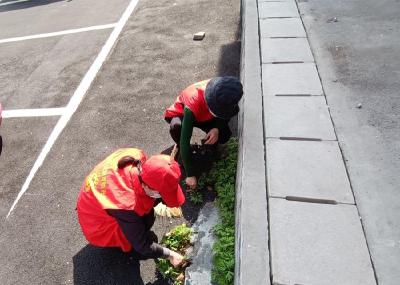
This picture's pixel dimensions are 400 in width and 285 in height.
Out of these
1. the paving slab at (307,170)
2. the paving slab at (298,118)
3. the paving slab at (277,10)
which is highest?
the paving slab at (277,10)

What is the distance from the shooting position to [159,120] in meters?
5.39

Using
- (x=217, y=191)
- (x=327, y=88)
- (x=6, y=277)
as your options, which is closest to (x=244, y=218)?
(x=217, y=191)

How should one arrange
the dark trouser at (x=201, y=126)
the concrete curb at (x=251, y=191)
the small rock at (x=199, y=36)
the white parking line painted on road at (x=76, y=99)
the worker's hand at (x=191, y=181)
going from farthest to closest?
the small rock at (x=199, y=36)
the white parking line painted on road at (x=76, y=99)
the dark trouser at (x=201, y=126)
the worker's hand at (x=191, y=181)
the concrete curb at (x=251, y=191)

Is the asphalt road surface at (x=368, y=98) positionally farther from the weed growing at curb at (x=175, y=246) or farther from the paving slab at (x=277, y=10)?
the weed growing at curb at (x=175, y=246)

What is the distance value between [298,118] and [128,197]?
1957 mm

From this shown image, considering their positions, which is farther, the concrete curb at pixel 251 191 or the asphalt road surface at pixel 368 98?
the asphalt road surface at pixel 368 98

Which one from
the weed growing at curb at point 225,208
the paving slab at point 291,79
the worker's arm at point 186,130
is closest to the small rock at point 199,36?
the paving slab at point 291,79

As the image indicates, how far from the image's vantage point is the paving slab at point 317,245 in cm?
250

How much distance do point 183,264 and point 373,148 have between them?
6.80 feet

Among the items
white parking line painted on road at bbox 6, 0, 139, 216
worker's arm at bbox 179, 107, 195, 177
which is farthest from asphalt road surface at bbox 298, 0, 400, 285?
white parking line painted on road at bbox 6, 0, 139, 216

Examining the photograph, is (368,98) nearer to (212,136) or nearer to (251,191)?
(212,136)

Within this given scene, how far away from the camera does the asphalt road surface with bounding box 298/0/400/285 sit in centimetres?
279

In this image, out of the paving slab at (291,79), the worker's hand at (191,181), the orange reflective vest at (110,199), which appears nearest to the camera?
the orange reflective vest at (110,199)

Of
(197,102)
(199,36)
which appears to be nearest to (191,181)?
(197,102)
